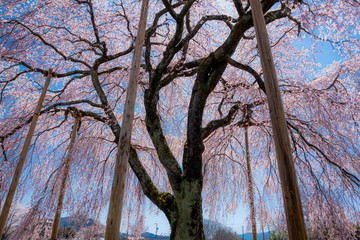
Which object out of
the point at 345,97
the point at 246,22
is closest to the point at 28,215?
the point at 246,22

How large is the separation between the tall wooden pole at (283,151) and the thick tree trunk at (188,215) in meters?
1.65

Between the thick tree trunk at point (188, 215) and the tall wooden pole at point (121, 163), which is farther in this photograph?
the thick tree trunk at point (188, 215)

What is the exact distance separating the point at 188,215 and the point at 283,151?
181 centimetres

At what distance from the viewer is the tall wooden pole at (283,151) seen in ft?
4.06

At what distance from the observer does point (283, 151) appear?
135 centimetres

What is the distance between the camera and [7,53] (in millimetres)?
4332

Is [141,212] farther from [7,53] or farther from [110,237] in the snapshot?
[7,53]

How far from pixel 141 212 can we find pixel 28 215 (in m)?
2.40

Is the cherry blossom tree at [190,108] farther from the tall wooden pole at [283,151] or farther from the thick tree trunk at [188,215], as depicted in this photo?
the tall wooden pole at [283,151]

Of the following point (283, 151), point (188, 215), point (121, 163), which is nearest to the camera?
point (283, 151)

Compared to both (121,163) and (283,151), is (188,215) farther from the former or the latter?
(283,151)

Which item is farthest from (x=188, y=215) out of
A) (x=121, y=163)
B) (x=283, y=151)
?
(x=283, y=151)

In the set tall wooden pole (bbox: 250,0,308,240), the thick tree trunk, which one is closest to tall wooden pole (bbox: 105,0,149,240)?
tall wooden pole (bbox: 250,0,308,240)

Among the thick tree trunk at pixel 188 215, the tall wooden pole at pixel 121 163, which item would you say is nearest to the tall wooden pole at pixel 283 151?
the tall wooden pole at pixel 121 163
